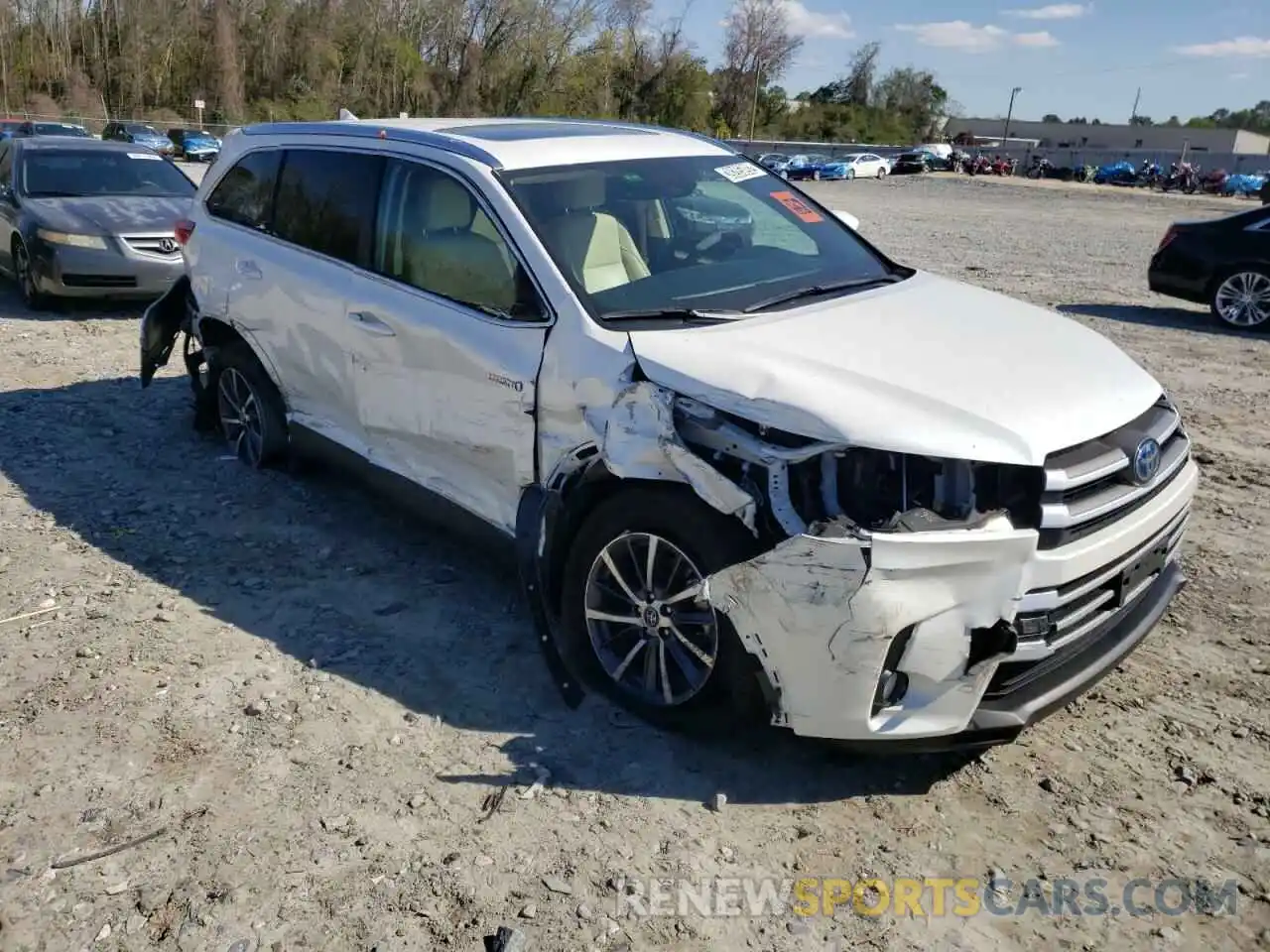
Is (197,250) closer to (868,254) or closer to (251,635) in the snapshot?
(251,635)

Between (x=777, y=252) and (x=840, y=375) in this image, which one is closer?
(x=840, y=375)

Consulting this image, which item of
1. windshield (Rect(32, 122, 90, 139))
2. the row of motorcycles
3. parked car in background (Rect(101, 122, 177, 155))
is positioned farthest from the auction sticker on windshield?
the row of motorcycles

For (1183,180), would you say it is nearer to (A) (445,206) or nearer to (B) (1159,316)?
(B) (1159,316)

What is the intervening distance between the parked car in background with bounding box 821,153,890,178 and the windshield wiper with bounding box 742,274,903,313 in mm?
48535

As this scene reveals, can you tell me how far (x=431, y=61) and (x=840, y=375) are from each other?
274ft

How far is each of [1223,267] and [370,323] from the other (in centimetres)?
992

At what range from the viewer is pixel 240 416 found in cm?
601

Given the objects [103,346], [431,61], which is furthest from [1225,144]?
[103,346]

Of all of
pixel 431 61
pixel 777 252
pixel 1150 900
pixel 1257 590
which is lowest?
pixel 1150 900

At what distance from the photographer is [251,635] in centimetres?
426

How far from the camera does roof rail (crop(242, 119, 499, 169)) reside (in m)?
4.29

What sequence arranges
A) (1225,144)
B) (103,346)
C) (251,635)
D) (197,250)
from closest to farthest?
1. (251,635)
2. (197,250)
3. (103,346)
4. (1225,144)

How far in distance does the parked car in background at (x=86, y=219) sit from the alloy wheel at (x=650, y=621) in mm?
8050

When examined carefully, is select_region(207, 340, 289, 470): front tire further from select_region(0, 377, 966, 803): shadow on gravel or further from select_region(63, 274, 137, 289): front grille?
select_region(63, 274, 137, 289): front grille
